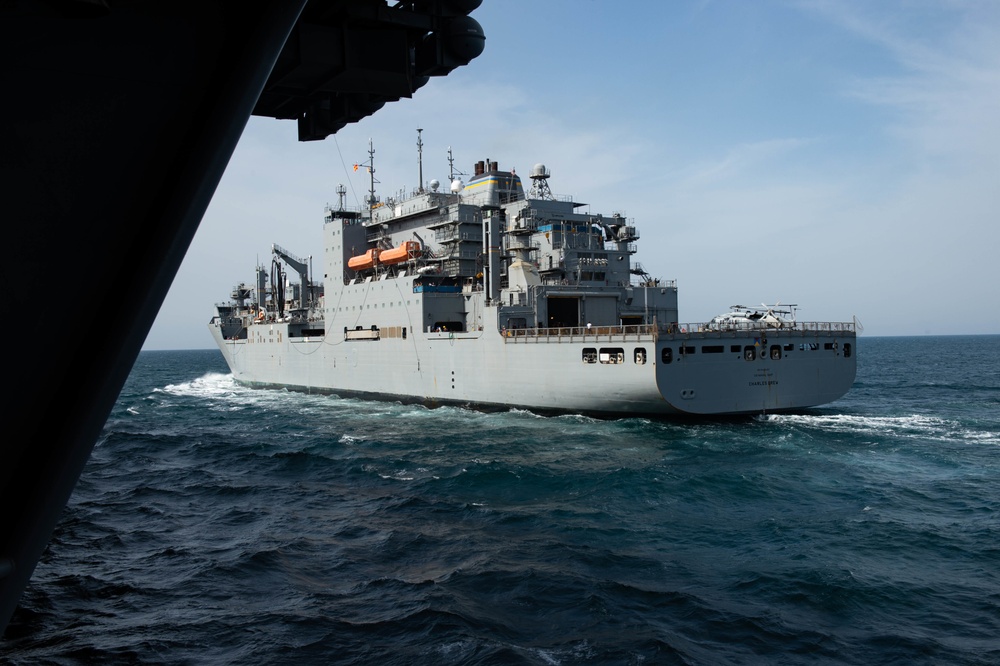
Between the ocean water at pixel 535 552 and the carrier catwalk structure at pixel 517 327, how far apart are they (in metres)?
2.43

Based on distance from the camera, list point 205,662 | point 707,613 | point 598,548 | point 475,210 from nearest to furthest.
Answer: point 205,662
point 707,613
point 598,548
point 475,210

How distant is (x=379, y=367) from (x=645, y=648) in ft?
95.4

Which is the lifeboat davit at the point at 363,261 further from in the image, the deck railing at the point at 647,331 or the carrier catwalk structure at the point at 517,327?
the deck railing at the point at 647,331

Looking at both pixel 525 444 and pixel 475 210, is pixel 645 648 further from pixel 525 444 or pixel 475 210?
pixel 475 210

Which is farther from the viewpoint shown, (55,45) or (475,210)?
(475,210)

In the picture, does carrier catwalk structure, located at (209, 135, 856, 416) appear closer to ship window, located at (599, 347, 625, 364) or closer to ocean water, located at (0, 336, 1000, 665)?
ship window, located at (599, 347, 625, 364)

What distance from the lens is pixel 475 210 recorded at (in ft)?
119

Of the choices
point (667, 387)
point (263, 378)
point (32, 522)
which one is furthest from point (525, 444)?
point (263, 378)

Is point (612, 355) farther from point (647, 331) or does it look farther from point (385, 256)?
point (385, 256)

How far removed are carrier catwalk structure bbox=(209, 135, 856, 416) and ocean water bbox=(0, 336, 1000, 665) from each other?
95.6 inches

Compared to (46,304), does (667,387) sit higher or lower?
lower

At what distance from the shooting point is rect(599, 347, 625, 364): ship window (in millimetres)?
25931

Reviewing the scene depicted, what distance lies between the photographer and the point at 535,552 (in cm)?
1274

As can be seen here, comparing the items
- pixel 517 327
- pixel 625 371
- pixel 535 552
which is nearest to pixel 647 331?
pixel 625 371
